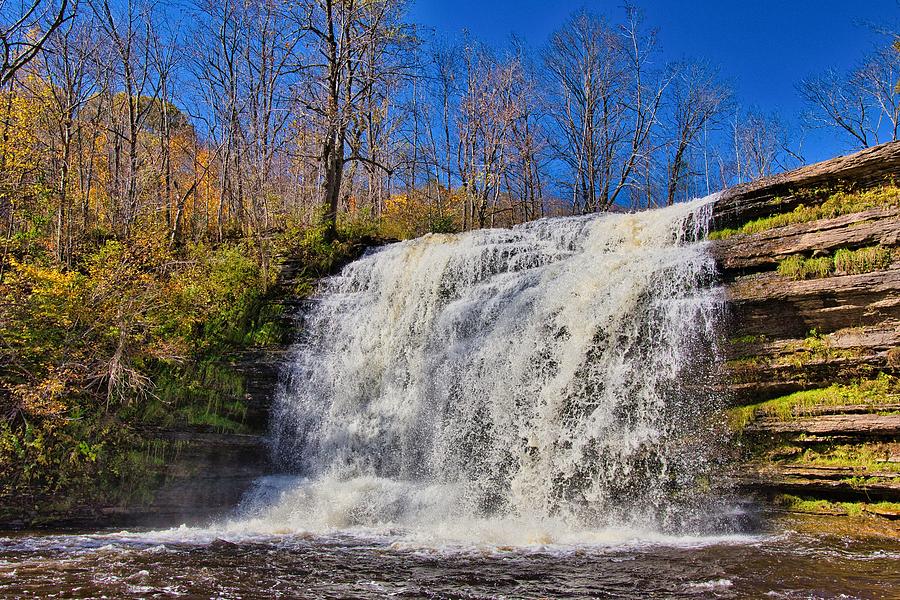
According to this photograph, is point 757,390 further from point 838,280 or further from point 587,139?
point 587,139

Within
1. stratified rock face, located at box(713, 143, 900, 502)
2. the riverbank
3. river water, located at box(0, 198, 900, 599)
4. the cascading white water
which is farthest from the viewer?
the riverbank

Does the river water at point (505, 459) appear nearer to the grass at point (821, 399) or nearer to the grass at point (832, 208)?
the grass at point (821, 399)

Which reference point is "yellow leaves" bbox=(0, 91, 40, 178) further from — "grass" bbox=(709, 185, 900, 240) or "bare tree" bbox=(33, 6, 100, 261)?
"grass" bbox=(709, 185, 900, 240)

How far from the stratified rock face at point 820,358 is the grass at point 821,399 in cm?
1

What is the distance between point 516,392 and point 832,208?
6751mm

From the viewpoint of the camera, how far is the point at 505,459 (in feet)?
31.5

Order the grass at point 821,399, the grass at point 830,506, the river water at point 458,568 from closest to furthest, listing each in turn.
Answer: the river water at point 458,568
the grass at point 830,506
the grass at point 821,399

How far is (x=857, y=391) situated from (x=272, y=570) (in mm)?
8027

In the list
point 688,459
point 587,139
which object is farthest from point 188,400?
point 587,139

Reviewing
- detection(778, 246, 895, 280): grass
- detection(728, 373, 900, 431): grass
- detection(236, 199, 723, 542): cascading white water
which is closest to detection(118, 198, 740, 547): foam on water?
detection(236, 199, 723, 542): cascading white water

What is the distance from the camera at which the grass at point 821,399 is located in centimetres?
812

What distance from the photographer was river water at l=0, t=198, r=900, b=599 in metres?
5.90

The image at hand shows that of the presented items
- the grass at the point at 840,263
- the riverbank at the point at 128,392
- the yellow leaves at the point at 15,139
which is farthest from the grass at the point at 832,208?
the yellow leaves at the point at 15,139

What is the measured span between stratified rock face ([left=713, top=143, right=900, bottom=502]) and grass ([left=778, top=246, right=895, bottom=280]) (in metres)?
0.06
